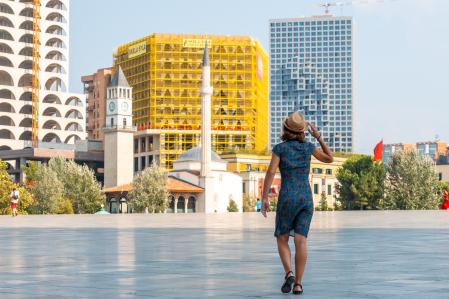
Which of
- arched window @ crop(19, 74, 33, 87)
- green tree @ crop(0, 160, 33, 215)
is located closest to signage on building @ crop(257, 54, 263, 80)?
arched window @ crop(19, 74, 33, 87)

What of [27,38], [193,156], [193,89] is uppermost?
[27,38]

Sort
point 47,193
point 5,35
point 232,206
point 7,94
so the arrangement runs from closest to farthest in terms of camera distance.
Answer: point 47,193 → point 232,206 → point 7,94 → point 5,35

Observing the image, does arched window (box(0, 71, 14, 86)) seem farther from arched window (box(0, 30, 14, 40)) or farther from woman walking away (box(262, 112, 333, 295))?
woman walking away (box(262, 112, 333, 295))

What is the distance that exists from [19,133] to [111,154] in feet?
48.6

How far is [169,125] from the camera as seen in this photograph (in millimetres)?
165000

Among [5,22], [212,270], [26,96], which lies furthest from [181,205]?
[212,270]

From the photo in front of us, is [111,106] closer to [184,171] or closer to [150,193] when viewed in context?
[184,171]

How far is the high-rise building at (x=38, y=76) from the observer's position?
141 meters

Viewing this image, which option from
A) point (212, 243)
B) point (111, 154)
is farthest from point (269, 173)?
point (111, 154)

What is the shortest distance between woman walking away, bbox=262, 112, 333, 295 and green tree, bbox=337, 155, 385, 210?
103 meters

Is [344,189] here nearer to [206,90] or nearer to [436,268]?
[206,90]

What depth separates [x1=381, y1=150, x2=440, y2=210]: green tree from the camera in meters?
106

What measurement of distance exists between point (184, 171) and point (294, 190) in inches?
4743

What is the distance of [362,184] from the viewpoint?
370 feet
